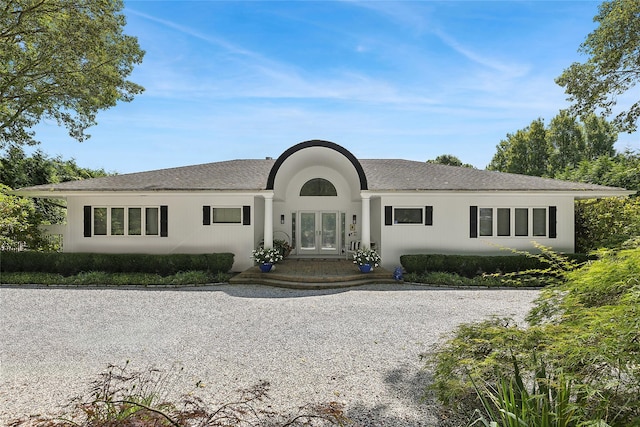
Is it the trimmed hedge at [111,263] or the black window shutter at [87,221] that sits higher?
the black window shutter at [87,221]

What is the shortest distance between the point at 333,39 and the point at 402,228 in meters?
7.31

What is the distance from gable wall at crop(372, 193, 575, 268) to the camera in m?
12.5

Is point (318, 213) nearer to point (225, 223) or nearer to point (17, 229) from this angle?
point (225, 223)

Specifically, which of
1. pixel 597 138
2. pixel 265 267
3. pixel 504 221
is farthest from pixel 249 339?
pixel 597 138

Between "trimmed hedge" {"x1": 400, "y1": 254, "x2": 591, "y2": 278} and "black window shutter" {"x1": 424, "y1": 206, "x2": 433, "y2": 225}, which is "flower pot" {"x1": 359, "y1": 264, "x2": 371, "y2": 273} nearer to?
"trimmed hedge" {"x1": 400, "y1": 254, "x2": 591, "y2": 278}

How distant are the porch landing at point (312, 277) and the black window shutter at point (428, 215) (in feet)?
8.69

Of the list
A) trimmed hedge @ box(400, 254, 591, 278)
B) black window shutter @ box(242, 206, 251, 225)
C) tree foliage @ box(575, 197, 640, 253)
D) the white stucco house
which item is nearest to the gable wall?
the white stucco house

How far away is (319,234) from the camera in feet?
50.6

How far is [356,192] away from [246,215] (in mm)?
4761

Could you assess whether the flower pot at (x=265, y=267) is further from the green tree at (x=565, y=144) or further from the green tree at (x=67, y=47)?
the green tree at (x=565, y=144)

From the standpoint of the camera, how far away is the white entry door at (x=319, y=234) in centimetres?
1543

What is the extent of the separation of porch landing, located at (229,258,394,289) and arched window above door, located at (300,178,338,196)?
13.4 ft

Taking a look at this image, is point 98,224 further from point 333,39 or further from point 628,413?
point 628,413

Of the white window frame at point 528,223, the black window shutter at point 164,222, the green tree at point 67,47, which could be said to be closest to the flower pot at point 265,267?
the black window shutter at point 164,222
